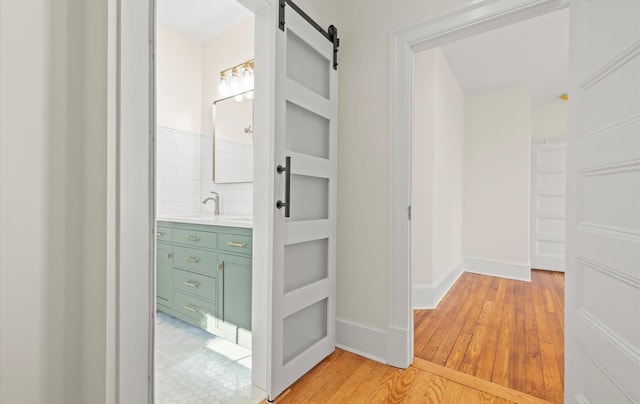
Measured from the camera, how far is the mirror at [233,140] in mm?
2814

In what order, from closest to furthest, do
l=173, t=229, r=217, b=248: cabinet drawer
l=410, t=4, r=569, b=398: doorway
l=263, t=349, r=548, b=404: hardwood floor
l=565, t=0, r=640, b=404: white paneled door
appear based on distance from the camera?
1. l=565, t=0, r=640, b=404: white paneled door
2. l=263, t=349, r=548, b=404: hardwood floor
3. l=173, t=229, r=217, b=248: cabinet drawer
4. l=410, t=4, r=569, b=398: doorway

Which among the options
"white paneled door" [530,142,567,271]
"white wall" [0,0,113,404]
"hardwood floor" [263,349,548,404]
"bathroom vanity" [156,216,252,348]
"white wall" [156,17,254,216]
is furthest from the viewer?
"white paneled door" [530,142,567,271]

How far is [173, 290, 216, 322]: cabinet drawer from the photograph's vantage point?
2.18 m

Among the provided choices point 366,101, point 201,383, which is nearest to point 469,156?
point 366,101

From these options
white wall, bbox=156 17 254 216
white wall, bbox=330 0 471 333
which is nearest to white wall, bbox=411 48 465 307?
white wall, bbox=330 0 471 333

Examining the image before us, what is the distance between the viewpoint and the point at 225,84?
299 centimetres

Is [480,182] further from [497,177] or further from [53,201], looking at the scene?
[53,201]

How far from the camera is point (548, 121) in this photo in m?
4.62

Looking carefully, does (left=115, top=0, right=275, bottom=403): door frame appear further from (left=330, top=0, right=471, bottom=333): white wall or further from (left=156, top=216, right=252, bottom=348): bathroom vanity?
(left=330, top=0, right=471, bottom=333): white wall

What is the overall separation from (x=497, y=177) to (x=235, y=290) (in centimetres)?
377

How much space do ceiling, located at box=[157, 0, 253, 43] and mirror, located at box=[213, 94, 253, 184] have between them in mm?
733

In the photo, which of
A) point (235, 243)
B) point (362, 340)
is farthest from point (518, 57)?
point (235, 243)

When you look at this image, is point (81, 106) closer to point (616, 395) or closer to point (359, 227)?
point (359, 227)

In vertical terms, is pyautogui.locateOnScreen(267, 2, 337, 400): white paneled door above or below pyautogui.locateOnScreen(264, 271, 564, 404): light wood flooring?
above
